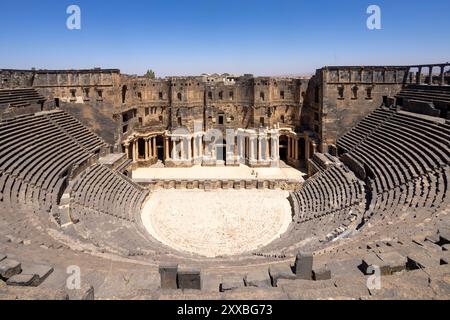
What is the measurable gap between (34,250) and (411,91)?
2865cm

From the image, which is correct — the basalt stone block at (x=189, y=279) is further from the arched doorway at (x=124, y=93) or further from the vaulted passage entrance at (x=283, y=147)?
the vaulted passage entrance at (x=283, y=147)

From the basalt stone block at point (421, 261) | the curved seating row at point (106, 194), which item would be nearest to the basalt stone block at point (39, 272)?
the curved seating row at point (106, 194)

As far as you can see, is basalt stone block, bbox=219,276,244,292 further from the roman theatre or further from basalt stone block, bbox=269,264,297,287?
basalt stone block, bbox=269,264,297,287

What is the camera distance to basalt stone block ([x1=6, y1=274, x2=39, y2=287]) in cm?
873

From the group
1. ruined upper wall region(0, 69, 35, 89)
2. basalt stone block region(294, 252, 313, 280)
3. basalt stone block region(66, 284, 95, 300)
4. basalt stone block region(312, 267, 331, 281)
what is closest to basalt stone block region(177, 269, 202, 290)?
basalt stone block region(66, 284, 95, 300)

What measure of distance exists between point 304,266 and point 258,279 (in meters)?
1.28

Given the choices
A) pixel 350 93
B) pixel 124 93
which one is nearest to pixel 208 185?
pixel 124 93

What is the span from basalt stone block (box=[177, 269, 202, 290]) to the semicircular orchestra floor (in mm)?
8317

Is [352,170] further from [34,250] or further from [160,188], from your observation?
[34,250]

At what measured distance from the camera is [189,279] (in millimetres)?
9188

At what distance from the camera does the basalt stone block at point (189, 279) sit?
9.12 m

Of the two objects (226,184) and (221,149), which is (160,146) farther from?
(226,184)

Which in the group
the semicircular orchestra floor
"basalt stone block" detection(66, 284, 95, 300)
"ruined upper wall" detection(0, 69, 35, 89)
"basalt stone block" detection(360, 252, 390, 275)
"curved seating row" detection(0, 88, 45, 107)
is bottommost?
the semicircular orchestra floor

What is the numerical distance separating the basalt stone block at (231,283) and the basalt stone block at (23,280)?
4.73 m
